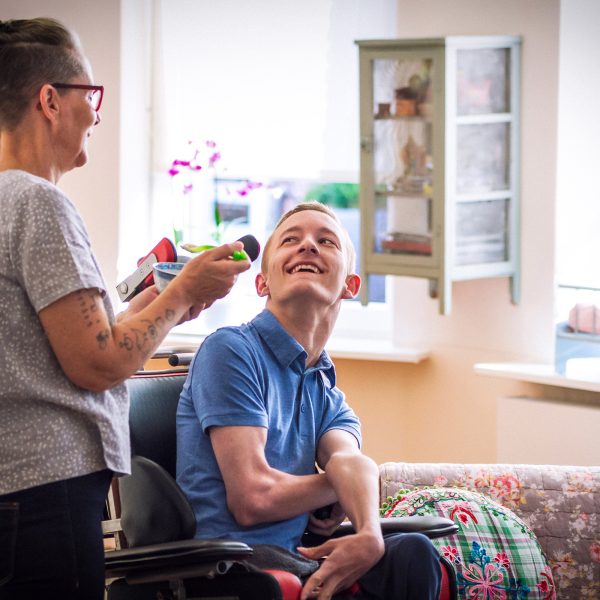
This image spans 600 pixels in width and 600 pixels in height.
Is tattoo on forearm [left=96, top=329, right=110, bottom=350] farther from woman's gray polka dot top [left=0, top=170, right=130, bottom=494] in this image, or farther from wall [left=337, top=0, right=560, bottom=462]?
wall [left=337, top=0, right=560, bottom=462]

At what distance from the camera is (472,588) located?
7.89 ft

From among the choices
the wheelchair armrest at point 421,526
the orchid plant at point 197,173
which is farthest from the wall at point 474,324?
the wheelchair armrest at point 421,526

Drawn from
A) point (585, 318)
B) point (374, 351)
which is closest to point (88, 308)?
point (585, 318)

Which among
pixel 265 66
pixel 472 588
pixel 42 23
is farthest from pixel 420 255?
pixel 42 23

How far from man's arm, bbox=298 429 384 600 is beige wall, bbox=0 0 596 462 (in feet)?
5.60

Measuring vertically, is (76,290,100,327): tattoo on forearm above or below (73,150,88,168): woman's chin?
below

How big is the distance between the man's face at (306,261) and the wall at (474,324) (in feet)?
5.12

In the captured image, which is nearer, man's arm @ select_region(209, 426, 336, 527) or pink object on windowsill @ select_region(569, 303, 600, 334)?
man's arm @ select_region(209, 426, 336, 527)

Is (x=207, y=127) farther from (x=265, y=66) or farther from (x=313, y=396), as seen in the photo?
(x=313, y=396)

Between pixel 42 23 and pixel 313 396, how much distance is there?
3.03ft

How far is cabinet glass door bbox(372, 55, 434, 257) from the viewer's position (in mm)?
3512

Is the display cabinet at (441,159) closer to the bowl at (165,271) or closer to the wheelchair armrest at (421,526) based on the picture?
the wheelchair armrest at (421,526)

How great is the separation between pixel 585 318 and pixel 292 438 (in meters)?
1.64

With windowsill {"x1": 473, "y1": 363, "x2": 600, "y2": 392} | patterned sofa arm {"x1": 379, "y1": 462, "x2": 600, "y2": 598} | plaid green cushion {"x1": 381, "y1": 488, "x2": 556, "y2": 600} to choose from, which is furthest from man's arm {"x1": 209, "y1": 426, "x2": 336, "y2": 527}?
windowsill {"x1": 473, "y1": 363, "x2": 600, "y2": 392}
